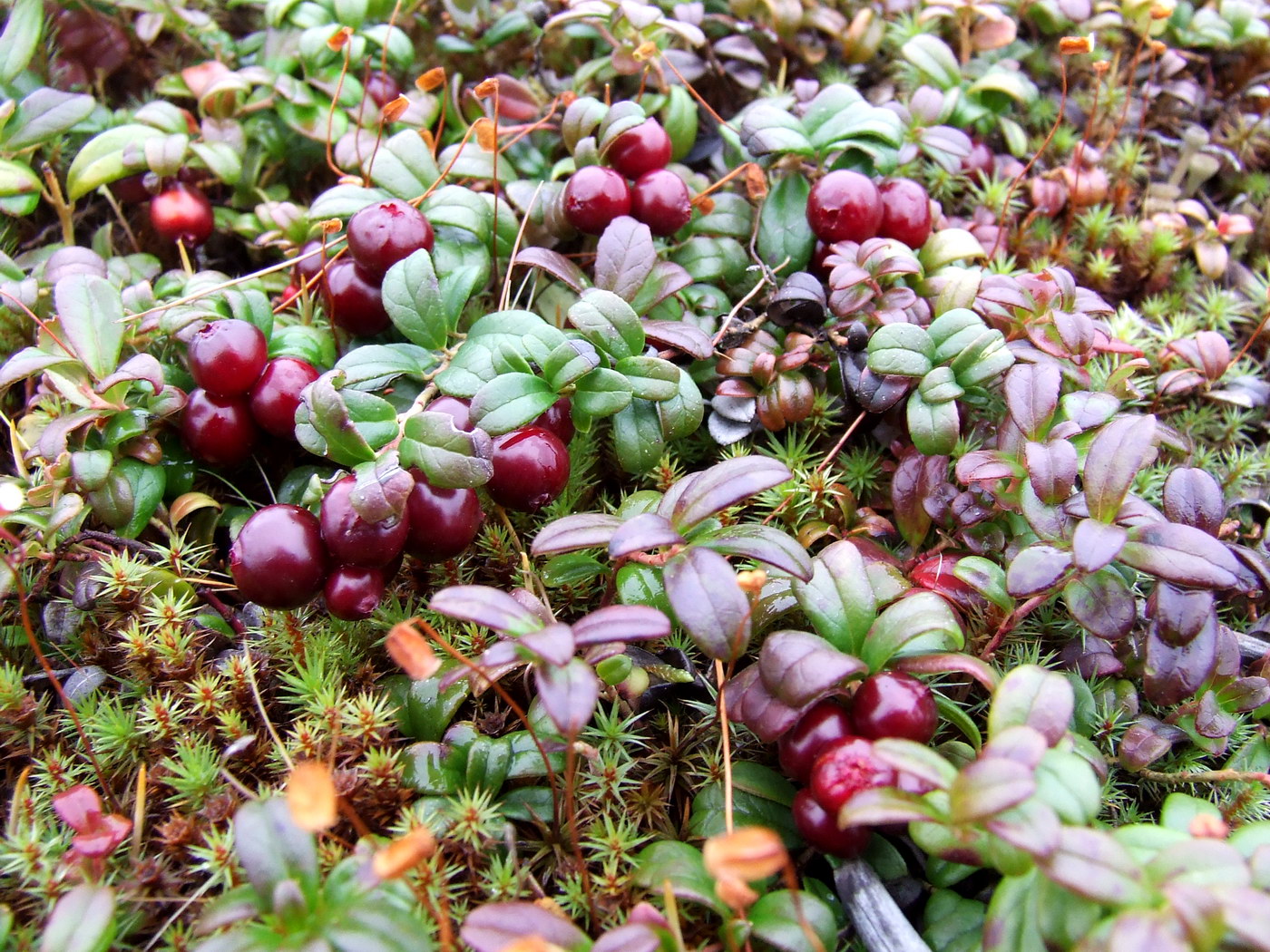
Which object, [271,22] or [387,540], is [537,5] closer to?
[271,22]

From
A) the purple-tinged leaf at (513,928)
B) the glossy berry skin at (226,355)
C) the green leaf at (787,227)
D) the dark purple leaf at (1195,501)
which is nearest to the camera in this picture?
the purple-tinged leaf at (513,928)

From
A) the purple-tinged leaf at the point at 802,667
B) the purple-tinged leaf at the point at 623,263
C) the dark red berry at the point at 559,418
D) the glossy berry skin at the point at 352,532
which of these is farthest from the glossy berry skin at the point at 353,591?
the purple-tinged leaf at the point at 623,263

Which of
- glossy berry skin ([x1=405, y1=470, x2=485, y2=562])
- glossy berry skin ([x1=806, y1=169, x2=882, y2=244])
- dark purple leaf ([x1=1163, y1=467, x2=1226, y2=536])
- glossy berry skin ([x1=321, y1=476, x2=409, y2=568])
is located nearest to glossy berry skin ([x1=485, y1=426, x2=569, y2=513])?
glossy berry skin ([x1=405, y1=470, x2=485, y2=562])

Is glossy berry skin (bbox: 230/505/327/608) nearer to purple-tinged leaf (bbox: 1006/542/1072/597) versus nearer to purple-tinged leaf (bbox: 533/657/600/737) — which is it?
purple-tinged leaf (bbox: 533/657/600/737)

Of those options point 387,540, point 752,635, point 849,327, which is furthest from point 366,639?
point 849,327

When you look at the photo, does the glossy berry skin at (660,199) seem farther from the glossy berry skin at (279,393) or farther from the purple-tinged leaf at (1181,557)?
the purple-tinged leaf at (1181,557)

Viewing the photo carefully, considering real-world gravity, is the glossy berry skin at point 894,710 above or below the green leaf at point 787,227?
below
